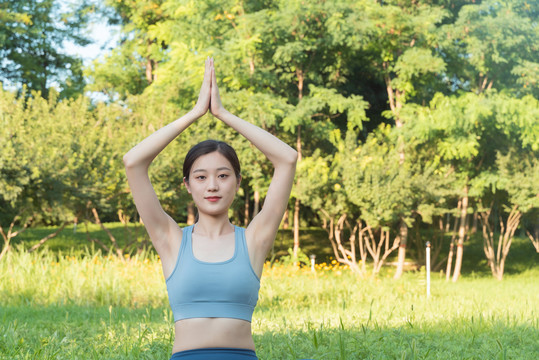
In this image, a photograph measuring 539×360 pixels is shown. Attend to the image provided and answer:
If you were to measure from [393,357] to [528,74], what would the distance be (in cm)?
1349

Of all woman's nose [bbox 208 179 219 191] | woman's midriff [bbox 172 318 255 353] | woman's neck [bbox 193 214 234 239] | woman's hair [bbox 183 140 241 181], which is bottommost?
woman's midriff [bbox 172 318 255 353]

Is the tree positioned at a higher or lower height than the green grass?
higher

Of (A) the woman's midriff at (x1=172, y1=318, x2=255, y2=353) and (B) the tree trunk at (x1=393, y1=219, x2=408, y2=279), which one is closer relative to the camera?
(A) the woman's midriff at (x1=172, y1=318, x2=255, y2=353)

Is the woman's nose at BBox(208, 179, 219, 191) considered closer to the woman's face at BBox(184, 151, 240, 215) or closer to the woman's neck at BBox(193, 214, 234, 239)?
the woman's face at BBox(184, 151, 240, 215)

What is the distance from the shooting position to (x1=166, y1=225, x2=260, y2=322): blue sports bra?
2428 millimetres

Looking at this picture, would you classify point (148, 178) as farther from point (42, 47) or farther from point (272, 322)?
point (42, 47)

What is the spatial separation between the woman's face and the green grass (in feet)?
8.31

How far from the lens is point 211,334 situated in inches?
94.3

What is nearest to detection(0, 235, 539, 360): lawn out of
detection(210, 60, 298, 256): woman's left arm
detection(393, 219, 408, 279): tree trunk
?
detection(210, 60, 298, 256): woman's left arm

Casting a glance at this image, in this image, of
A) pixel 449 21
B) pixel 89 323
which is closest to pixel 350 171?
pixel 449 21

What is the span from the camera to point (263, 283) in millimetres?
11133

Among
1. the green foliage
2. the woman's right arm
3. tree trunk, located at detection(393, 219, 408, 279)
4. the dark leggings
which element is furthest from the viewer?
tree trunk, located at detection(393, 219, 408, 279)

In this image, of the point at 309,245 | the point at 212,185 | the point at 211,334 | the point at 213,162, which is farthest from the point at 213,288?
the point at 309,245

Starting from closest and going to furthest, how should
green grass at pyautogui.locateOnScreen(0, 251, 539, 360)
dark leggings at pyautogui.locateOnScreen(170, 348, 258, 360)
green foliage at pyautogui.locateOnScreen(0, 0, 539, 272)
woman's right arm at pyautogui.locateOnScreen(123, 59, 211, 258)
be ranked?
1. dark leggings at pyautogui.locateOnScreen(170, 348, 258, 360)
2. woman's right arm at pyautogui.locateOnScreen(123, 59, 211, 258)
3. green grass at pyautogui.locateOnScreen(0, 251, 539, 360)
4. green foliage at pyautogui.locateOnScreen(0, 0, 539, 272)
